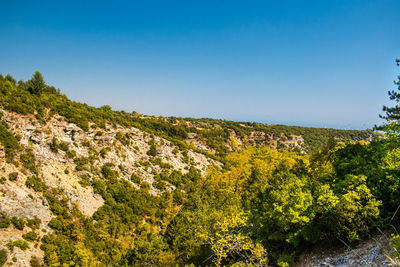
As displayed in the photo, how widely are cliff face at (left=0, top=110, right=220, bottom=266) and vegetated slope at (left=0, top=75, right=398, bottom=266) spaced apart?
0.39ft

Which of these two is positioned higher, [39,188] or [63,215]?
[39,188]

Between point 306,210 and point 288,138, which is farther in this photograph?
point 288,138

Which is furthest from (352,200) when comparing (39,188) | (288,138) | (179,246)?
(288,138)

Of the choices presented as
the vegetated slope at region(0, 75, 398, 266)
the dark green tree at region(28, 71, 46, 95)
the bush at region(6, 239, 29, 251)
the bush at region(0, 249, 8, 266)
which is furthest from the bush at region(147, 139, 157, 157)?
the bush at region(0, 249, 8, 266)

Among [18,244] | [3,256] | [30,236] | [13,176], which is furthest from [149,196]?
[3,256]

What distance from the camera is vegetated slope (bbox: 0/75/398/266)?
11383 mm

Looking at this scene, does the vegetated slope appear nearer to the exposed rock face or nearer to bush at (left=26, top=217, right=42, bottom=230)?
bush at (left=26, top=217, right=42, bottom=230)

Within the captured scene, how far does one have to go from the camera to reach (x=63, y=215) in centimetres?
1981

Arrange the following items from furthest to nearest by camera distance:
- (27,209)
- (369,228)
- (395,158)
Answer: (27,209)
(395,158)
(369,228)

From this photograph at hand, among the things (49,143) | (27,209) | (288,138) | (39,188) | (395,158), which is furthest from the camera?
(288,138)

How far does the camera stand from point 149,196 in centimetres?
2906

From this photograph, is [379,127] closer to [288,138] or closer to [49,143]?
[49,143]

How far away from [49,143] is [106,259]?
16509mm

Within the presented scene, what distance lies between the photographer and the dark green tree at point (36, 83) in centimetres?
2833
